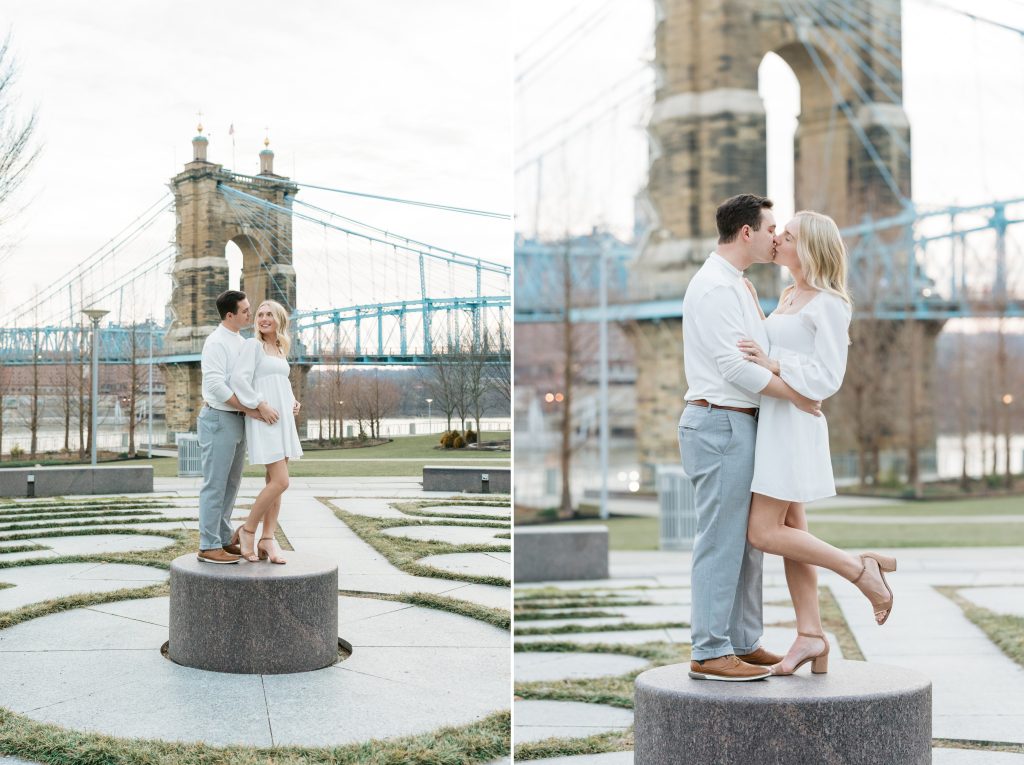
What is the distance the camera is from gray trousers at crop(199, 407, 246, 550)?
6.59 meters

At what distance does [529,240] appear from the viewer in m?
37.0

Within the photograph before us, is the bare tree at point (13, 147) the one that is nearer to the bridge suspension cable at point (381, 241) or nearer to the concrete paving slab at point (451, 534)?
the bridge suspension cable at point (381, 241)

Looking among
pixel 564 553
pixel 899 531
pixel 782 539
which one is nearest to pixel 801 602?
pixel 782 539

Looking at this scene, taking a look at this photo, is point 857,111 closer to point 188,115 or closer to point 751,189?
point 751,189

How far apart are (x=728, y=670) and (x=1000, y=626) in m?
5.39

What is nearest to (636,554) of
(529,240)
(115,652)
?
(115,652)

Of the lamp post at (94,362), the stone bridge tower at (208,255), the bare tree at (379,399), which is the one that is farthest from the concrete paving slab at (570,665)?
the lamp post at (94,362)

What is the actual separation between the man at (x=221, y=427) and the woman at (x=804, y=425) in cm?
329

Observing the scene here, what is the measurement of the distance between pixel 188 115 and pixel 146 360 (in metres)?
1.65

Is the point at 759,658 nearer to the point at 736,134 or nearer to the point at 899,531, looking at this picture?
the point at 899,531

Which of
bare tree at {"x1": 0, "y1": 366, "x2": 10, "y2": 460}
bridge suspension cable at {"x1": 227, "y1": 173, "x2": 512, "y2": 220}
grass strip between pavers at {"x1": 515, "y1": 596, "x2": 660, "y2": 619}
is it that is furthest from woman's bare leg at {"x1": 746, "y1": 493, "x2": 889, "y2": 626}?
grass strip between pavers at {"x1": 515, "y1": 596, "x2": 660, "y2": 619}

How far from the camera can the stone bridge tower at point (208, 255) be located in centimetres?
767

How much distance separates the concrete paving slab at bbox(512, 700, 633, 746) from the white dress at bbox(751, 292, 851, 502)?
2366 millimetres

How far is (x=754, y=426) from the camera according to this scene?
4145mm
